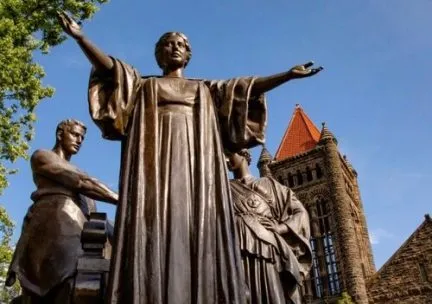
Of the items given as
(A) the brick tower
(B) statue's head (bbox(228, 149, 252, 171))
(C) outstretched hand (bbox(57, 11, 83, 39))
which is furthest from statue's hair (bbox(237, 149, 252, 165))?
(A) the brick tower

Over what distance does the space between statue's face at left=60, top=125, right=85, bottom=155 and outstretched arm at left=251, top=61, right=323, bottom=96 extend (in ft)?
4.03

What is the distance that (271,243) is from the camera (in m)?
4.01

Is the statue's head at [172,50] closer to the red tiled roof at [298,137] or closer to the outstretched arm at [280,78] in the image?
the outstretched arm at [280,78]

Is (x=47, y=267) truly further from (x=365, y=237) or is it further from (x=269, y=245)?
(x=365, y=237)

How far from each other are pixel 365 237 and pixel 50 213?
2232 inches

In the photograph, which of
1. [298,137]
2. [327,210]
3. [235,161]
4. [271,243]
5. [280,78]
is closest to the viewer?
[280,78]

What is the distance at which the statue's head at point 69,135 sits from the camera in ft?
12.6

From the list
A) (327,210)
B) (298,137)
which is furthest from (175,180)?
(298,137)

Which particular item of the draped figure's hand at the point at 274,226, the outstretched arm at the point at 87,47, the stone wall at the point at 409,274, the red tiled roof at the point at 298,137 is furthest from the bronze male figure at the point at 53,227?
the red tiled roof at the point at 298,137

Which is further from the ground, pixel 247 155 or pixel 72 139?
pixel 247 155

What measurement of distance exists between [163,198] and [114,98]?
682mm

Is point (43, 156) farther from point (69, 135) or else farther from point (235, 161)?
point (235, 161)

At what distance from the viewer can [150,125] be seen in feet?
10.5

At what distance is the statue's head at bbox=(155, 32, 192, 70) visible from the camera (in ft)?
11.7
